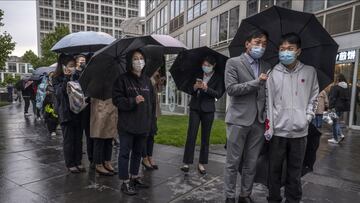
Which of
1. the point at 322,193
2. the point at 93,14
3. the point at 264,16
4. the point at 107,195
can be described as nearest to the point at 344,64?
the point at 322,193

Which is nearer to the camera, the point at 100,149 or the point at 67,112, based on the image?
the point at 67,112

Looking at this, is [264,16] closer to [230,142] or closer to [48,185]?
[230,142]

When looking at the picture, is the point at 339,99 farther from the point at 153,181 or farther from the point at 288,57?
the point at 153,181

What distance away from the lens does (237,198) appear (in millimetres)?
3816

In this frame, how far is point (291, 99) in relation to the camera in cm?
318

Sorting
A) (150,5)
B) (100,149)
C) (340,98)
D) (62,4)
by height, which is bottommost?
(100,149)

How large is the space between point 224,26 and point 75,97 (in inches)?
652

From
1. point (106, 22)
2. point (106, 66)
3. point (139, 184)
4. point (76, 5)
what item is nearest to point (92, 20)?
point (106, 22)

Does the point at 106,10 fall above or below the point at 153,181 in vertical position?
above

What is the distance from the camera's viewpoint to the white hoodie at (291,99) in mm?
3164

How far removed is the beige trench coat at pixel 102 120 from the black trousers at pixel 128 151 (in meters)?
0.74

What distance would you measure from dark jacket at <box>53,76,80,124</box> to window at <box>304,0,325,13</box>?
1204 centimetres

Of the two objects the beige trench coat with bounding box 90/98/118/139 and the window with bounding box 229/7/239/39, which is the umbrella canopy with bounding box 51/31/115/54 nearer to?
the beige trench coat with bounding box 90/98/118/139

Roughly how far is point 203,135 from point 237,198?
124 cm
